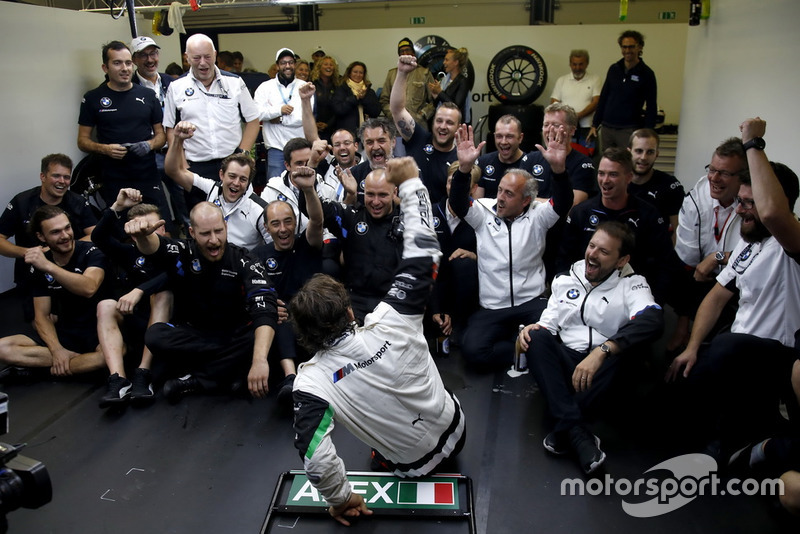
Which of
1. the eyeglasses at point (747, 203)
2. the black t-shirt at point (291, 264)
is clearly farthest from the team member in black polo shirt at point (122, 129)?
the eyeglasses at point (747, 203)

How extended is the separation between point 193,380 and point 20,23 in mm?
3781

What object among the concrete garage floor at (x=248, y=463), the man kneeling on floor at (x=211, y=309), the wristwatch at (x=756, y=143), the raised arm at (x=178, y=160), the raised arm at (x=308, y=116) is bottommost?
the concrete garage floor at (x=248, y=463)

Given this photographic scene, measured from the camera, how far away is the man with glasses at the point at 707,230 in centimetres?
376

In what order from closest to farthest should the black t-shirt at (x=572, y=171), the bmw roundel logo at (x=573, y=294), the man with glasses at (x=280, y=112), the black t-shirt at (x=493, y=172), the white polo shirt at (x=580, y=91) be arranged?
the bmw roundel logo at (x=573, y=294) < the black t-shirt at (x=572, y=171) < the black t-shirt at (x=493, y=172) < the man with glasses at (x=280, y=112) < the white polo shirt at (x=580, y=91)

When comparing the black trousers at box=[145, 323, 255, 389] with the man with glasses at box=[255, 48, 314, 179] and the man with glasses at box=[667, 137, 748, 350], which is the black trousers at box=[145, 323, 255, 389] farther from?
the man with glasses at box=[667, 137, 748, 350]

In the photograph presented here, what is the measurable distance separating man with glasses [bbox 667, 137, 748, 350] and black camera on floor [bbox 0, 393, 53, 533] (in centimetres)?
341

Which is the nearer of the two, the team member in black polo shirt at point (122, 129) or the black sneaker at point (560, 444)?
the black sneaker at point (560, 444)

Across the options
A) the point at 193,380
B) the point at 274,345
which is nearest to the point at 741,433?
the point at 274,345

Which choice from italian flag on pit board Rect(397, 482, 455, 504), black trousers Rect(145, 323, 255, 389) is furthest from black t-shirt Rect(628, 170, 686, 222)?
black trousers Rect(145, 323, 255, 389)

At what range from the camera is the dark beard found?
3.01 m

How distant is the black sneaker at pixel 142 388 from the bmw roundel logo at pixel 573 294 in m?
2.37

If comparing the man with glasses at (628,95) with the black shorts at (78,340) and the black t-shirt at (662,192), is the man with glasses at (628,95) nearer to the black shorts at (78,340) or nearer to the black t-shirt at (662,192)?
the black t-shirt at (662,192)

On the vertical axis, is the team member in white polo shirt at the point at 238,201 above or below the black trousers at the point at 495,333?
above

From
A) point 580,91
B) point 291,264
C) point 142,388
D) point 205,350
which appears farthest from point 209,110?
point 580,91
